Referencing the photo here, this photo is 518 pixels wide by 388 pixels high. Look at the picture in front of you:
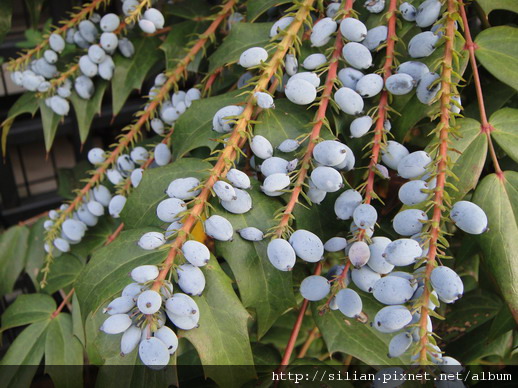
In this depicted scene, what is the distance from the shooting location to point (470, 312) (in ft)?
2.65

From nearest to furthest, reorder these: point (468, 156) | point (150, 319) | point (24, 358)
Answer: point (150, 319) < point (468, 156) < point (24, 358)

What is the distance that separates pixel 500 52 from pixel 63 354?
66cm

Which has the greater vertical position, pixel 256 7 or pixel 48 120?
pixel 256 7

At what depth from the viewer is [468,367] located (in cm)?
78

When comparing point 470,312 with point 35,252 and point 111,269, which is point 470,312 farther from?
point 35,252

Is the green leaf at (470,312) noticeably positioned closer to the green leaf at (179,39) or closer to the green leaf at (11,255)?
the green leaf at (179,39)

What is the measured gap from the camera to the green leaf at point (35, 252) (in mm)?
807

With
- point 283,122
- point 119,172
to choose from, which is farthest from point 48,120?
point 283,122

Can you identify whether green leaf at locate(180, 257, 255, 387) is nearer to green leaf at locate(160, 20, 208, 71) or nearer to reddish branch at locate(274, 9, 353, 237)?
reddish branch at locate(274, 9, 353, 237)

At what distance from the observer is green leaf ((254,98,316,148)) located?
0.44m

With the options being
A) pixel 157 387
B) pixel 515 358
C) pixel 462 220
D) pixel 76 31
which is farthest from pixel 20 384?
pixel 515 358

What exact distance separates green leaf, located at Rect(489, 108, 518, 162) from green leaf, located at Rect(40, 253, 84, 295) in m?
0.59

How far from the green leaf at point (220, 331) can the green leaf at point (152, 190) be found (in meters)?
0.10

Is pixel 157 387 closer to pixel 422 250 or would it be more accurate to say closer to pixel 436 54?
pixel 422 250
